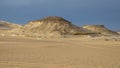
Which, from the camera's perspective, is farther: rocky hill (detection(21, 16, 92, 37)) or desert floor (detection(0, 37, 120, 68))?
rocky hill (detection(21, 16, 92, 37))

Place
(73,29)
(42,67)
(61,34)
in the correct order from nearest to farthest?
(42,67), (61,34), (73,29)

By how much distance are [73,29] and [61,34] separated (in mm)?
4237

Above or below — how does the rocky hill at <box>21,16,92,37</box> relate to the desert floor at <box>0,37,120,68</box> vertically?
above

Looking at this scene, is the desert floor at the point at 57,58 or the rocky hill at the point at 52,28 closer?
the desert floor at the point at 57,58

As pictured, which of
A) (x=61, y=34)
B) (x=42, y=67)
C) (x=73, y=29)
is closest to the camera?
(x=42, y=67)

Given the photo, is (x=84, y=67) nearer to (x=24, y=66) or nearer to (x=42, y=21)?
(x=24, y=66)

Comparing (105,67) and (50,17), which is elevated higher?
(50,17)

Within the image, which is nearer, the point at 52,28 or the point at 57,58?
the point at 57,58

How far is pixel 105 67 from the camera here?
12562 mm

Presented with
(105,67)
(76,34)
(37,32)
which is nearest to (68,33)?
(76,34)

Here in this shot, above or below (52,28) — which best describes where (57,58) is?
below

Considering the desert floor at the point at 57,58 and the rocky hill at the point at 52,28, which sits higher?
the rocky hill at the point at 52,28

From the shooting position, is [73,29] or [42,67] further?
[73,29]

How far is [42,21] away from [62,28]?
15.8ft
